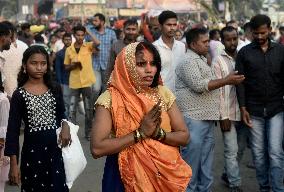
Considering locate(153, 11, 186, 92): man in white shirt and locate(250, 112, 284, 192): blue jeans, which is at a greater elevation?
locate(153, 11, 186, 92): man in white shirt

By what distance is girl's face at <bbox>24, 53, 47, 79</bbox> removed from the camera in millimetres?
4453

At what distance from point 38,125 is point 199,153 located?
1830 mm

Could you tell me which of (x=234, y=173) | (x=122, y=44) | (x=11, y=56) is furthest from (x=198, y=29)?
(x=11, y=56)

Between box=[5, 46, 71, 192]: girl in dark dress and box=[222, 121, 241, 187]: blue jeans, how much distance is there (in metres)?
2.20

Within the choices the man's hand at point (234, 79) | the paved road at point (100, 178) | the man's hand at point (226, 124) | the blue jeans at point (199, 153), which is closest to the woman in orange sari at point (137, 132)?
the man's hand at point (234, 79)

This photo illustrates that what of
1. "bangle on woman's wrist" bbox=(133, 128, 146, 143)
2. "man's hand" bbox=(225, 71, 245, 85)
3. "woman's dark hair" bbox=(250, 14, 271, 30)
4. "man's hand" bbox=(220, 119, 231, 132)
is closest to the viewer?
"bangle on woman's wrist" bbox=(133, 128, 146, 143)

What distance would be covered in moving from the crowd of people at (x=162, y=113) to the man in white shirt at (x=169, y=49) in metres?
0.01

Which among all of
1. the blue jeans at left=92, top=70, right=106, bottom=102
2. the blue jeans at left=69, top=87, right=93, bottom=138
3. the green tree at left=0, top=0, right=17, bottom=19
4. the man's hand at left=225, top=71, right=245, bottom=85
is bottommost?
the blue jeans at left=69, top=87, right=93, bottom=138

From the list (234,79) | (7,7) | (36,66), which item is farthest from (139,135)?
(7,7)

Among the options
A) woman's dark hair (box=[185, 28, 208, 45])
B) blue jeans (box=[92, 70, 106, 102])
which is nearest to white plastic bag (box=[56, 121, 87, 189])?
woman's dark hair (box=[185, 28, 208, 45])

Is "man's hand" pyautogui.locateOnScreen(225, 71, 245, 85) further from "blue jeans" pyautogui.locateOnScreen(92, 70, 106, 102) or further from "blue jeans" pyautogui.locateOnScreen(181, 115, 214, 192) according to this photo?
"blue jeans" pyautogui.locateOnScreen(92, 70, 106, 102)

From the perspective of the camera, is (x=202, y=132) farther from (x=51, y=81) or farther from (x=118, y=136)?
(x=118, y=136)

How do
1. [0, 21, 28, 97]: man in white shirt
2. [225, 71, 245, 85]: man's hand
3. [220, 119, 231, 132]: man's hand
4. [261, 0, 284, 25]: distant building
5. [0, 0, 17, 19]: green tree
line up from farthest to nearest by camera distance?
1. [0, 0, 17, 19]: green tree
2. [261, 0, 284, 25]: distant building
3. [0, 21, 28, 97]: man in white shirt
4. [220, 119, 231, 132]: man's hand
5. [225, 71, 245, 85]: man's hand

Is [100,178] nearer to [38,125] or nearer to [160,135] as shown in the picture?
[38,125]
